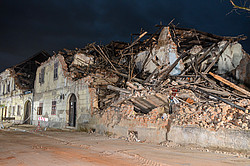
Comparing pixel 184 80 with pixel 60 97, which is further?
pixel 60 97

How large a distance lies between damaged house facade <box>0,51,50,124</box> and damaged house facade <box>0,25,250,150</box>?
6.77m

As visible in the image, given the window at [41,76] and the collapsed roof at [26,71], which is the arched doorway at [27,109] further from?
the window at [41,76]

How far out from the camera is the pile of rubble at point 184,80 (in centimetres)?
722

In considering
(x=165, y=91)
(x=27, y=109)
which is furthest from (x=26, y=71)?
(x=165, y=91)

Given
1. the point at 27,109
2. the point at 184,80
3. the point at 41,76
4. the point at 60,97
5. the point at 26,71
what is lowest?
the point at 27,109

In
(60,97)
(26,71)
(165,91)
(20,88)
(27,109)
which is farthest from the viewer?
(26,71)

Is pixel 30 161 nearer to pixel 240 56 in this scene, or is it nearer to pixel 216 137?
pixel 216 137

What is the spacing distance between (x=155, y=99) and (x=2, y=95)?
27.4 meters

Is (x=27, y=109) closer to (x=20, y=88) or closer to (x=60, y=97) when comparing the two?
(x=20, y=88)

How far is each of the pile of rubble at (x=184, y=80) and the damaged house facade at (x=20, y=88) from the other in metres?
11.2

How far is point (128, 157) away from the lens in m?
5.95

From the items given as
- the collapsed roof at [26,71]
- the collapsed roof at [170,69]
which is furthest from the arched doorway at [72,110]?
the collapsed roof at [26,71]

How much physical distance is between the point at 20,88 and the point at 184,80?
20.7m

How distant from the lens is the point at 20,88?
23.6m
